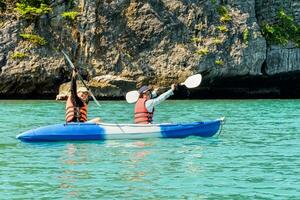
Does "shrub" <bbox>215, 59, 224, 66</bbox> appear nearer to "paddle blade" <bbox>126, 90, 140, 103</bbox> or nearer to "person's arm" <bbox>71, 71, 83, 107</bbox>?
"paddle blade" <bbox>126, 90, 140, 103</bbox>

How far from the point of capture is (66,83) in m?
44.0

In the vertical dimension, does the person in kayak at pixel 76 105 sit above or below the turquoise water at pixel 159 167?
above

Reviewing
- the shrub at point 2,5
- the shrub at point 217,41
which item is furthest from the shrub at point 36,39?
the shrub at point 217,41

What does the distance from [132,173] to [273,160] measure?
3.66 meters

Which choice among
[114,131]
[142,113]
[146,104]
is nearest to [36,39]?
[142,113]

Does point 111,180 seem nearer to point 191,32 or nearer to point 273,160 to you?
point 273,160

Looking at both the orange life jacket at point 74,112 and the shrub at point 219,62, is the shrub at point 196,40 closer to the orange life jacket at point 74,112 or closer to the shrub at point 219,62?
the shrub at point 219,62

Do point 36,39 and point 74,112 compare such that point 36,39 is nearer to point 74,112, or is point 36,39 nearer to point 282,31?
point 282,31

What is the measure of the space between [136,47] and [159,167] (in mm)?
29859

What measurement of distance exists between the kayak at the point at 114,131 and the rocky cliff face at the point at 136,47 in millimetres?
22409

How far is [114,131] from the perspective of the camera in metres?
21.0

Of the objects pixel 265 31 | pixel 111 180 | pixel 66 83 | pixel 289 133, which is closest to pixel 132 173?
pixel 111 180

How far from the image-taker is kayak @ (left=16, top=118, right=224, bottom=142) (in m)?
20.3

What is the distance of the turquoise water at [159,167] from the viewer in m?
12.9
